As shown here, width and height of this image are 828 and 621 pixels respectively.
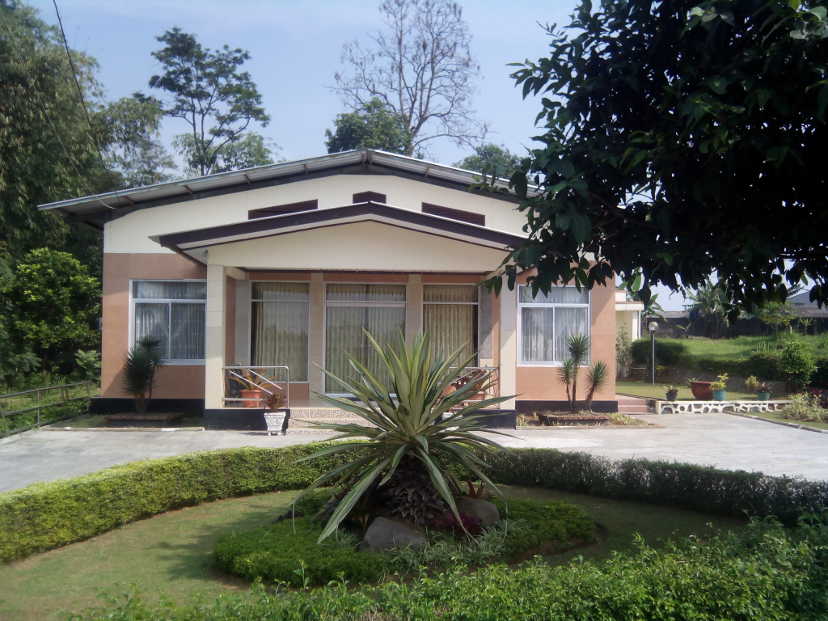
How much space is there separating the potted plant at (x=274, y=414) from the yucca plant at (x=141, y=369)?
289 cm

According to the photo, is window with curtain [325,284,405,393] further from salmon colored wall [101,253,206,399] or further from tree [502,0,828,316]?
tree [502,0,828,316]

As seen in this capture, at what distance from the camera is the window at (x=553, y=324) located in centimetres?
1739

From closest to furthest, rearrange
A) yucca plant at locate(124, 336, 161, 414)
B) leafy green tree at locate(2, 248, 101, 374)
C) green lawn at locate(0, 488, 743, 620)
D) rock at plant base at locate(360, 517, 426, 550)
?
1. green lawn at locate(0, 488, 743, 620)
2. rock at plant base at locate(360, 517, 426, 550)
3. yucca plant at locate(124, 336, 161, 414)
4. leafy green tree at locate(2, 248, 101, 374)

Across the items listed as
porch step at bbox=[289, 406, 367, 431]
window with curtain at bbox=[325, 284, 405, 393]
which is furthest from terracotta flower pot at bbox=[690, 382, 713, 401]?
porch step at bbox=[289, 406, 367, 431]

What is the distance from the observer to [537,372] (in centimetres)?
1739

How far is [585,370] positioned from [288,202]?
26.1 feet

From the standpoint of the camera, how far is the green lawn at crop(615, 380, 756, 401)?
24828 mm

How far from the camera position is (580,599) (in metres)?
4.50

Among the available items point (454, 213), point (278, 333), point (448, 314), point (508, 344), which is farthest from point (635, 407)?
point (278, 333)

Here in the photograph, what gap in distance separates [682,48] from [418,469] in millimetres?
4491

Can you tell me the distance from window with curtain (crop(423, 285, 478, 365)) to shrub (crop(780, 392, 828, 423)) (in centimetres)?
896

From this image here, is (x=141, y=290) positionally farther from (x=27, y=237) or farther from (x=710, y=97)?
(x=710, y=97)

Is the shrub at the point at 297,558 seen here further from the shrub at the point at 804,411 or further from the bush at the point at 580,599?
the shrub at the point at 804,411

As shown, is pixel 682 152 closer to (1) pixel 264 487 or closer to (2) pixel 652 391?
(1) pixel 264 487
